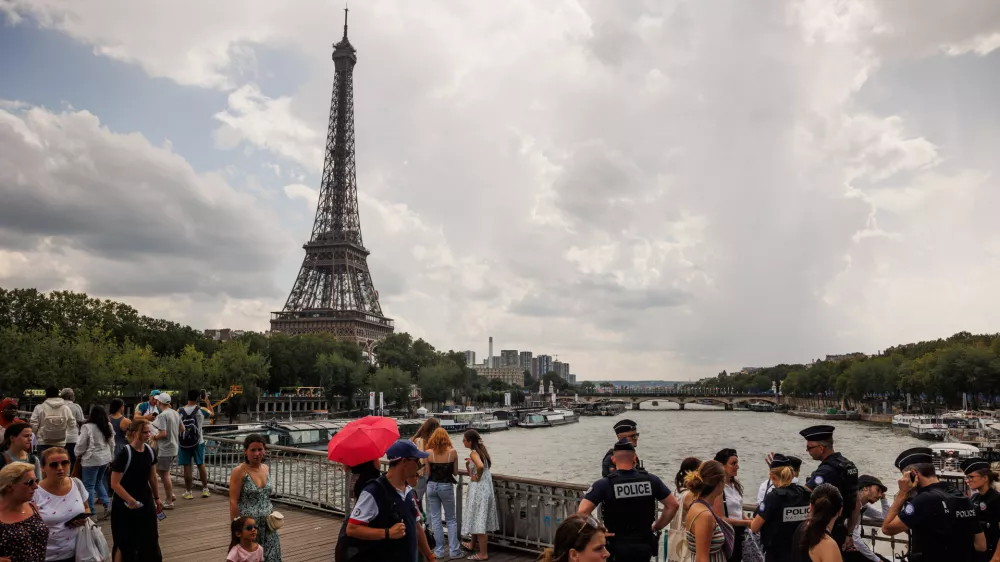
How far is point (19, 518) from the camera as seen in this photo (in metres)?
5.31

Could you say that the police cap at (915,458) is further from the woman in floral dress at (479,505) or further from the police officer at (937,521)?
the woman in floral dress at (479,505)

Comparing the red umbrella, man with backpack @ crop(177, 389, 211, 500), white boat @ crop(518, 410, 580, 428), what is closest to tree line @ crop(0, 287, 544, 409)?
white boat @ crop(518, 410, 580, 428)

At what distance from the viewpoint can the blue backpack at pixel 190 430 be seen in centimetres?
1307

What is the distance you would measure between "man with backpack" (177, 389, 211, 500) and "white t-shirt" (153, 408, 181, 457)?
59 centimetres

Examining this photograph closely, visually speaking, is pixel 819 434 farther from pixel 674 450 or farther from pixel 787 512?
pixel 674 450

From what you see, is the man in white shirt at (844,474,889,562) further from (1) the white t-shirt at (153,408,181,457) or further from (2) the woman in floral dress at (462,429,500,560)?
(1) the white t-shirt at (153,408,181,457)

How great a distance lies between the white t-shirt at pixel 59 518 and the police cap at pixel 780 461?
21.2 ft

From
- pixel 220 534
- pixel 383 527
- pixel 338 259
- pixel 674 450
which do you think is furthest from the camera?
pixel 338 259

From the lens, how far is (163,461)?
12320 millimetres

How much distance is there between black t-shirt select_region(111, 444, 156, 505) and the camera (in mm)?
7230

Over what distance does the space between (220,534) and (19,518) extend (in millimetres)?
5951

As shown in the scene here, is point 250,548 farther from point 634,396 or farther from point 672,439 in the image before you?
point 634,396

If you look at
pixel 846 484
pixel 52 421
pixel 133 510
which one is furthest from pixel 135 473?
pixel 846 484

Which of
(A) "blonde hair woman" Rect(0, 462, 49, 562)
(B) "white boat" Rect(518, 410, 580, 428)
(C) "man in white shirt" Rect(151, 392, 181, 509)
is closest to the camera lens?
→ (A) "blonde hair woman" Rect(0, 462, 49, 562)
